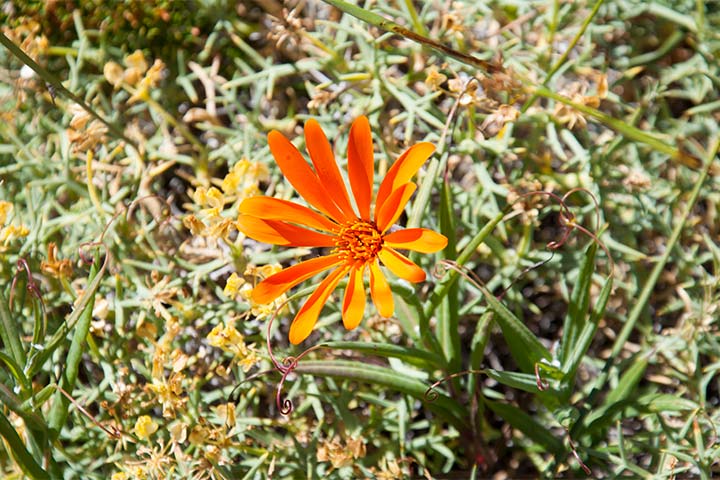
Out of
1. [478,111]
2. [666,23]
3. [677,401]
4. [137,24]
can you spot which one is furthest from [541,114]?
[137,24]

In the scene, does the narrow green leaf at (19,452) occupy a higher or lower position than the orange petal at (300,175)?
lower

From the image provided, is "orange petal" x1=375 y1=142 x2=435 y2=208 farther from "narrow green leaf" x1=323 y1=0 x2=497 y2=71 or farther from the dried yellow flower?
the dried yellow flower

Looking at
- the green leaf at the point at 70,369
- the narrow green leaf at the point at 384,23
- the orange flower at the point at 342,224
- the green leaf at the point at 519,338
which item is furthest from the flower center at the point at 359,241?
the green leaf at the point at 70,369

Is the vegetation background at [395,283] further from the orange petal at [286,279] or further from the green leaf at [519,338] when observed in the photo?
the orange petal at [286,279]

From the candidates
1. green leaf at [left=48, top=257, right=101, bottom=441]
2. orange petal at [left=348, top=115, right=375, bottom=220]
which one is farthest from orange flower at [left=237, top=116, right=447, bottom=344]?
green leaf at [left=48, top=257, right=101, bottom=441]

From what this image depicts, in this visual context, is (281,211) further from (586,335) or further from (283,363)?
(586,335)

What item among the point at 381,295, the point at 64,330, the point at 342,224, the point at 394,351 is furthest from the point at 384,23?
the point at 64,330
